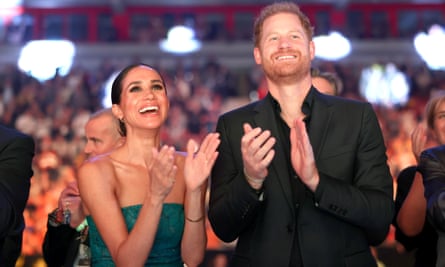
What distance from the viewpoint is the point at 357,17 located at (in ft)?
42.0

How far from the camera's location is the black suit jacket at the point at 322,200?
1.89 metres

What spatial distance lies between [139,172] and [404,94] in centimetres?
919

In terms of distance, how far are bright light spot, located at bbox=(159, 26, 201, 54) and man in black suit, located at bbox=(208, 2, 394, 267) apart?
10072mm

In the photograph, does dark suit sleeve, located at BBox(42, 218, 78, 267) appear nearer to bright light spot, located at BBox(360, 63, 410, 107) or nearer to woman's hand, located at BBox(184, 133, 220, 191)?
woman's hand, located at BBox(184, 133, 220, 191)

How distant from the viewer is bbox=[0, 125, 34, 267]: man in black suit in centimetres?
207

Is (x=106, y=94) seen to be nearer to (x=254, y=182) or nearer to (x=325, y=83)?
(x=325, y=83)

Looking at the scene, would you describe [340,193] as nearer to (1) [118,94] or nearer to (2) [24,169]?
(1) [118,94]

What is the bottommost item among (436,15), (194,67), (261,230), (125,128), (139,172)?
(261,230)

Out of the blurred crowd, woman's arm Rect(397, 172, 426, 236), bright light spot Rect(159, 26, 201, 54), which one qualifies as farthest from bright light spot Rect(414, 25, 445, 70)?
woman's arm Rect(397, 172, 426, 236)

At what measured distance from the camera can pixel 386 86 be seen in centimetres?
1098

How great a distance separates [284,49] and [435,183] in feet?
1.94

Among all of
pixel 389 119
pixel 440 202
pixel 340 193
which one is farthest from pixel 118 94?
pixel 389 119

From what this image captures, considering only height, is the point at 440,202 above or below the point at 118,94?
below

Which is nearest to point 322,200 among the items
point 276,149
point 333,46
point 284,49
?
point 276,149
